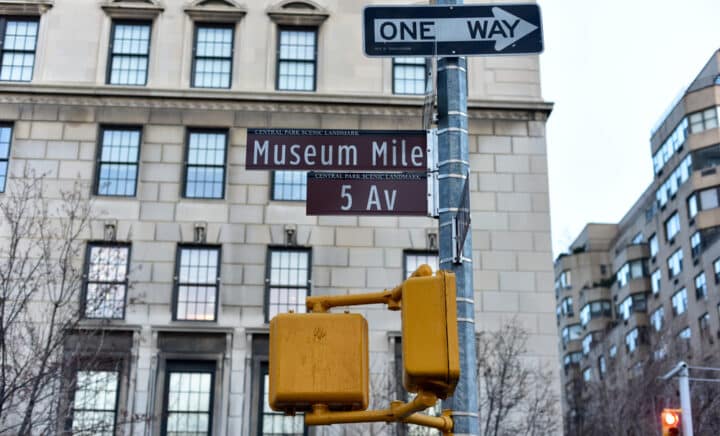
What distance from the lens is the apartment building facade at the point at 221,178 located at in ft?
78.4

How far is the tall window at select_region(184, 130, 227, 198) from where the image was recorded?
82.8ft

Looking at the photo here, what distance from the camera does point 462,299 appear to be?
6836mm

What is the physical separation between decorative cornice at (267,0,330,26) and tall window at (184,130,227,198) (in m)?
3.35

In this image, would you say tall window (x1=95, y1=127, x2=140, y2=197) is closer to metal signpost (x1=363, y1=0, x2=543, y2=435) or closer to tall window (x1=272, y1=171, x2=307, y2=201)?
tall window (x1=272, y1=171, x2=307, y2=201)

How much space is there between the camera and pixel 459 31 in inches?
296

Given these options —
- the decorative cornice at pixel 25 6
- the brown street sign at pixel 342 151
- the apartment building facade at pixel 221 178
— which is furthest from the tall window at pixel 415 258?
the brown street sign at pixel 342 151

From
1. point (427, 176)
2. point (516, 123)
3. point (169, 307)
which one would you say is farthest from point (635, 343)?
point (427, 176)

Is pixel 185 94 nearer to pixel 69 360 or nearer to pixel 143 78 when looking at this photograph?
pixel 143 78

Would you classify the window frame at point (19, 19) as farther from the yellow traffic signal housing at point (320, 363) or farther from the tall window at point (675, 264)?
the tall window at point (675, 264)

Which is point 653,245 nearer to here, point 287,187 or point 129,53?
point 287,187

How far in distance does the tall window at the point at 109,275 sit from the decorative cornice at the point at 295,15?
7.00 m

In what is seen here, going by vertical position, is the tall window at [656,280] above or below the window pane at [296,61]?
above

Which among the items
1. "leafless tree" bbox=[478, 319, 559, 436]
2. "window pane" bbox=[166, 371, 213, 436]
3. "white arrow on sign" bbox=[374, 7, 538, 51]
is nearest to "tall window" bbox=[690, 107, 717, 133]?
"leafless tree" bbox=[478, 319, 559, 436]

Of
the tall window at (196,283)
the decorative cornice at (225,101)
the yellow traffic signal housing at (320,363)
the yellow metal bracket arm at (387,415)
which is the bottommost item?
the yellow metal bracket arm at (387,415)
